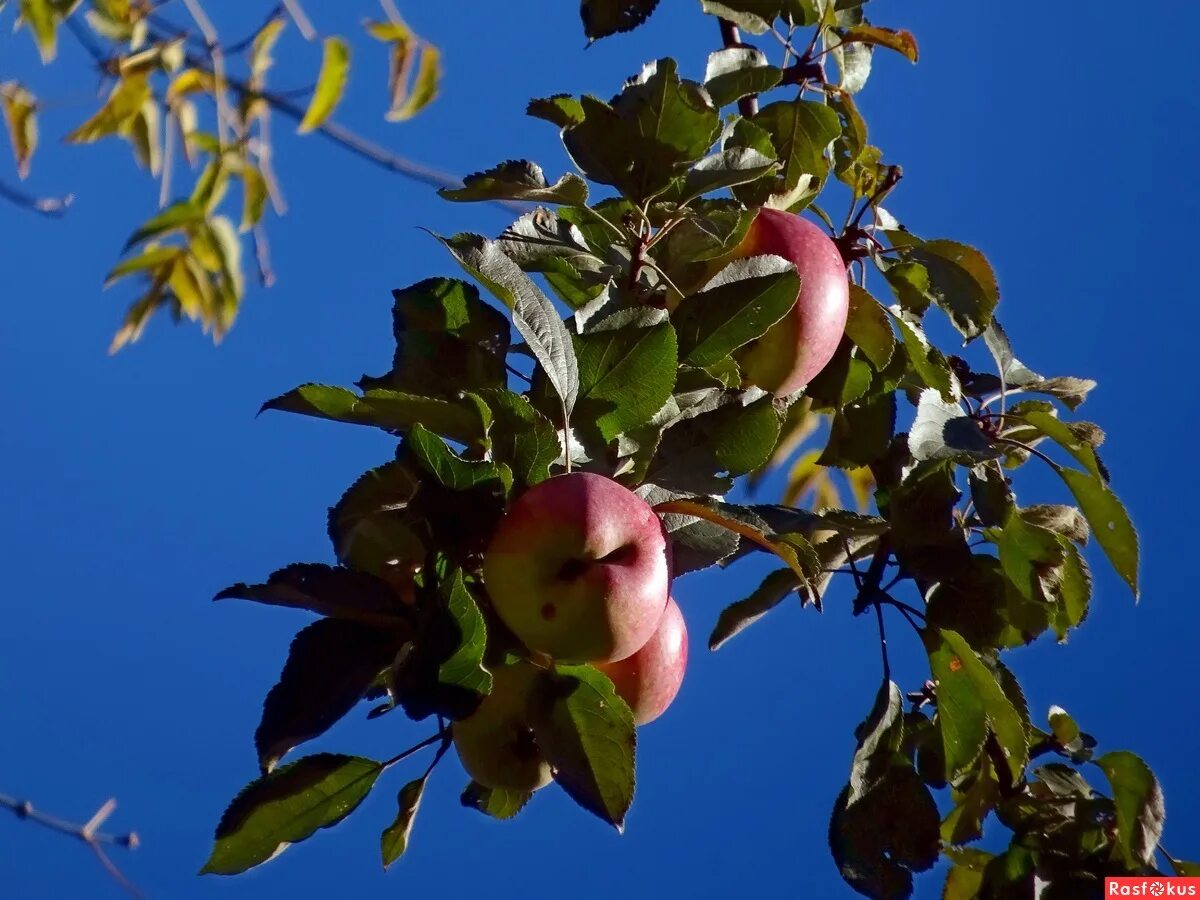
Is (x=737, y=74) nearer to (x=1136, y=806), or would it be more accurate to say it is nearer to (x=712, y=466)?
(x=712, y=466)

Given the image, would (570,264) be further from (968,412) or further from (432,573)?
(968,412)

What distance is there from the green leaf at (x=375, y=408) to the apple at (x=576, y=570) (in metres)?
0.05

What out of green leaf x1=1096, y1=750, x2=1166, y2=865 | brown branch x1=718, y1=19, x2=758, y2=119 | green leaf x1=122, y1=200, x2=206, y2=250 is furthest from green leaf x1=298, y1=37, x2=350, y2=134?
green leaf x1=1096, y1=750, x2=1166, y2=865

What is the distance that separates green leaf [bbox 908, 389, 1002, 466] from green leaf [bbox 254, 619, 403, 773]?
347 mm

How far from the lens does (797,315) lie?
0.77m

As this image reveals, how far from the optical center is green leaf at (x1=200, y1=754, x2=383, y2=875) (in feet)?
2.03

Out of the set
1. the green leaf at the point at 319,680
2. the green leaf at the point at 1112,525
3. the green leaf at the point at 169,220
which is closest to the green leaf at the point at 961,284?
the green leaf at the point at 1112,525

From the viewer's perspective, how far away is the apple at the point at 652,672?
69cm

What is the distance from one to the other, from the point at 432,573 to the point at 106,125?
920 mm

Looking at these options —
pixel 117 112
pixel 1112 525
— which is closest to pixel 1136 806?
pixel 1112 525

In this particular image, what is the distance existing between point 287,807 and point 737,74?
0.52 meters

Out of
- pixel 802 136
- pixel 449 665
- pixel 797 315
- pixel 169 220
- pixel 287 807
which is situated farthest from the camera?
pixel 169 220

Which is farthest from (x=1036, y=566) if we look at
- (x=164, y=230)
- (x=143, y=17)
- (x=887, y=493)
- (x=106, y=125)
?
(x=143, y=17)

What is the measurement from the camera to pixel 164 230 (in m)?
1.20
